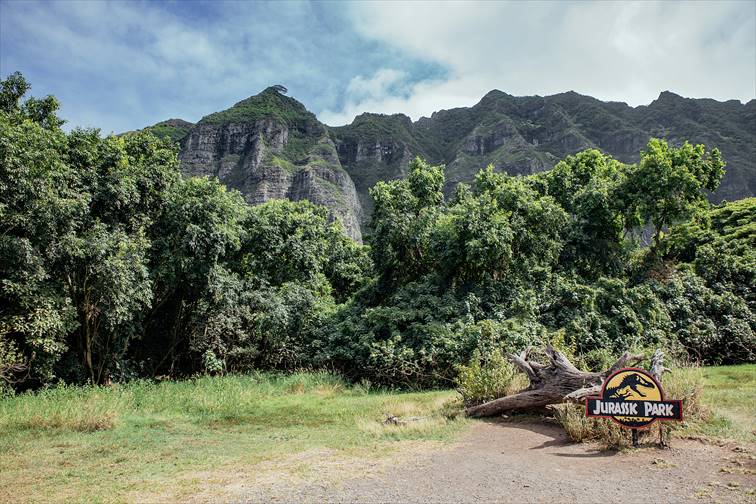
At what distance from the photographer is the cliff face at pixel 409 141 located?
9431cm

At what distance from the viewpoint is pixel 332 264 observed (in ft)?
95.4

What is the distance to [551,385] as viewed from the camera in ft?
31.5

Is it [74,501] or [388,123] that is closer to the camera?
[74,501]

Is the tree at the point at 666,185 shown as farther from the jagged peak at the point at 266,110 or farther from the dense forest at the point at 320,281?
the jagged peak at the point at 266,110

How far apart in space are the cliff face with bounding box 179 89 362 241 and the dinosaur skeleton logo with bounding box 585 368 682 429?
8115cm

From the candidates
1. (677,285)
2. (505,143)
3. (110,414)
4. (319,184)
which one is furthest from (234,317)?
(505,143)

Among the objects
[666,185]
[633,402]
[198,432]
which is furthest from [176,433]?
[666,185]

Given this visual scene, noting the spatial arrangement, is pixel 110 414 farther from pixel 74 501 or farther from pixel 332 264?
pixel 332 264

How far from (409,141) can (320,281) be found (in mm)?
110771

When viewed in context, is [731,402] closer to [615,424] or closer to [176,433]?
[615,424]

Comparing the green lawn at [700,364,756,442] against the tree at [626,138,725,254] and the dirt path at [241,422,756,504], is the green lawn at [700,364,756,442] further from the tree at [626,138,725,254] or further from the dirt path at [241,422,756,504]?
the tree at [626,138,725,254]

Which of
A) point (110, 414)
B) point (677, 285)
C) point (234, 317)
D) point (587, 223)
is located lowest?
point (110, 414)

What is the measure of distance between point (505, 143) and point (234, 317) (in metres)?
108

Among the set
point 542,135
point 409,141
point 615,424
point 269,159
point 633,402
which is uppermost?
point 409,141
